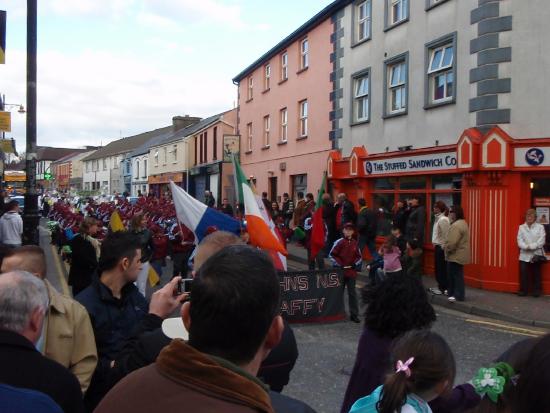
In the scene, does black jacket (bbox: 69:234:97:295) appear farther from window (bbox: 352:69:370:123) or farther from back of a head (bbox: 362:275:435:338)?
window (bbox: 352:69:370:123)

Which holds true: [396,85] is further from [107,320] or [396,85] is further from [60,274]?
[107,320]

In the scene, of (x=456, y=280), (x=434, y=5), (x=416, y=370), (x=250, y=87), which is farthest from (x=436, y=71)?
(x=250, y=87)

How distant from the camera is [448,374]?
2664mm

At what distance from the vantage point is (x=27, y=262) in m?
3.78

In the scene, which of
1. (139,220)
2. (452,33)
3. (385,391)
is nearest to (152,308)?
(385,391)

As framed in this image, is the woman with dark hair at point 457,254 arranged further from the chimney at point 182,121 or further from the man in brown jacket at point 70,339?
the chimney at point 182,121

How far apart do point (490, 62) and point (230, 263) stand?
12156 millimetres

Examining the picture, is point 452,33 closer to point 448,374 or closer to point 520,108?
point 520,108

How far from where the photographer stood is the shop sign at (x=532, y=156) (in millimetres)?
11836

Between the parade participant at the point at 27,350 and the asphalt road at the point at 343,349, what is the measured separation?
363 cm

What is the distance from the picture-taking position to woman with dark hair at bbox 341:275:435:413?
134 inches

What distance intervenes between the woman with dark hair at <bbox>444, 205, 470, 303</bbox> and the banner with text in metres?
2.77

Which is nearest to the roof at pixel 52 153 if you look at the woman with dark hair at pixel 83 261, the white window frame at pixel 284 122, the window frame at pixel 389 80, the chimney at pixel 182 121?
the chimney at pixel 182 121

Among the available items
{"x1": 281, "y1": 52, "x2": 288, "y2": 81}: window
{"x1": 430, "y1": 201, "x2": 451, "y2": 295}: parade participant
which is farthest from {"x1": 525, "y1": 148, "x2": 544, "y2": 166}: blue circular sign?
{"x1": 281, "y1": 52, "x2": 288, "y2": 81}: window
